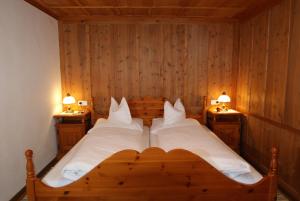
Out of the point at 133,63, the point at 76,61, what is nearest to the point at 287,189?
the point at 133,63

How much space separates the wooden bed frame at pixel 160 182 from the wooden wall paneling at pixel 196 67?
2433mm

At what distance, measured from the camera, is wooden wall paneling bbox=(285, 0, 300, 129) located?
2.80m

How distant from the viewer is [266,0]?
324cm

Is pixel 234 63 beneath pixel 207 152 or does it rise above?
above

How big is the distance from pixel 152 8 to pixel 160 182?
272 cm

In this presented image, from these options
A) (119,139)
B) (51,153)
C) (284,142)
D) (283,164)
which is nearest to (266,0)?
(284,142)

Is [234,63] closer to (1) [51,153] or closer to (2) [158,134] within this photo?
(2) [158,134]

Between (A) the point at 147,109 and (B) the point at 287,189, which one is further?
(A) the point at 147,109

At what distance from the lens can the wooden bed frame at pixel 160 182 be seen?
2.02m

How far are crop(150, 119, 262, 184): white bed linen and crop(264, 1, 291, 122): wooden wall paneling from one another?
1.02m

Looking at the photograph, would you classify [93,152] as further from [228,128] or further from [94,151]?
[228,128]

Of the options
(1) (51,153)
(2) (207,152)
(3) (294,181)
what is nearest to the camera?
(2) (207,152)

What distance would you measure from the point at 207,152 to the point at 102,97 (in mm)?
2517

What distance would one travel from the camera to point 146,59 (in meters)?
4.29
